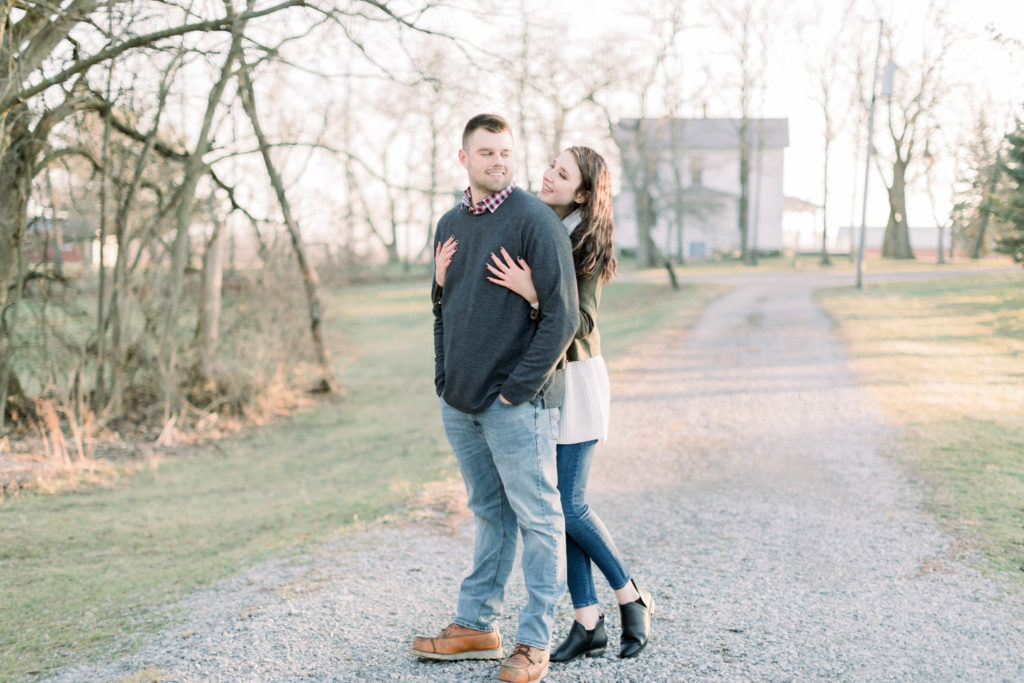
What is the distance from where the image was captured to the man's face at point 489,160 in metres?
3.02

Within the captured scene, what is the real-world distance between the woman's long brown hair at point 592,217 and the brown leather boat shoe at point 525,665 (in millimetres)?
1471

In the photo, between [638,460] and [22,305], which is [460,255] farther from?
[22,305]

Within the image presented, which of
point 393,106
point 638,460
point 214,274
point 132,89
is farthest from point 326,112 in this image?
point 638,460

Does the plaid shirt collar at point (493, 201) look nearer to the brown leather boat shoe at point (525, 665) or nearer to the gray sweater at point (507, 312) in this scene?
the gray sweater at point (507, 312)

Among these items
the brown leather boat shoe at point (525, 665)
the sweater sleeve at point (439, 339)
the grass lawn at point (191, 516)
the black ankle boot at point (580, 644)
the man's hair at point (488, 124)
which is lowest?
the grass lawn at point (191, 516)

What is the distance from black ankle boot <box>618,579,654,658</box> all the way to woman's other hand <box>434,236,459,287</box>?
158cm

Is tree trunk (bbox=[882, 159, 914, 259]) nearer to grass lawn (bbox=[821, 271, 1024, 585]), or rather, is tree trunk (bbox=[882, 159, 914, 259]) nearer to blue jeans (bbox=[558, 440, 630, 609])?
grass lawn (bbox=[821, 271, 1024, 585])

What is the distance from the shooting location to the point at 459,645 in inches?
134

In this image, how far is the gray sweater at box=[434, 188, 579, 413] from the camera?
2992 millimetres

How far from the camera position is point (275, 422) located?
506 inches

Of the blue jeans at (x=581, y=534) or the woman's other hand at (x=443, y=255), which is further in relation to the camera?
the blue jeans at (x=581, y=534)

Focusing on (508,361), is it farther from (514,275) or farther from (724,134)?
(724,134)

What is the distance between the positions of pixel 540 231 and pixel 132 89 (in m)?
8.02

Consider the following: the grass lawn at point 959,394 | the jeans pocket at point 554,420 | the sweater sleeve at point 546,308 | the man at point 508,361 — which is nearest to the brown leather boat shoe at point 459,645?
the man at point 508,361
